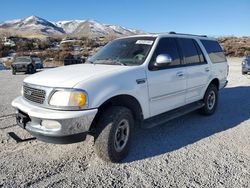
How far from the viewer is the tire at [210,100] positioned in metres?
6.32

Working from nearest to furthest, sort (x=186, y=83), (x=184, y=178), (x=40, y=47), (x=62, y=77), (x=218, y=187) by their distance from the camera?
1. (x=218, y=187)
2. (x=184, y=178)
3. (x=62, y=77)
4. (x=186, y=83)
5. (x=40, y=47)

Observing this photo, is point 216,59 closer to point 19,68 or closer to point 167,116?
point 167,116

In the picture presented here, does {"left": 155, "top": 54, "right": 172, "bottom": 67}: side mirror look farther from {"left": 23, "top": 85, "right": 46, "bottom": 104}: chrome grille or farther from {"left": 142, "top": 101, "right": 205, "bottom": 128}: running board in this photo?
{"left": 23, "top": 85, "right": 46, "bottom": 104}: chrome grille

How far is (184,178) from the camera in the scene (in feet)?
11.5

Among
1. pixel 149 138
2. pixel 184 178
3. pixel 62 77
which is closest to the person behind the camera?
pixel 184 178

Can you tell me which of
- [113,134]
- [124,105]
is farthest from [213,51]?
[113,134]

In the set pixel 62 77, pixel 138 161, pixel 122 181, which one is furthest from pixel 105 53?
pixel 122 181

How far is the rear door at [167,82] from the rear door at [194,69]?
229 mm

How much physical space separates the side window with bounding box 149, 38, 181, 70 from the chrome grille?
1929 mm

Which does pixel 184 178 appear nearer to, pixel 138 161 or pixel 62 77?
pixel 138 161

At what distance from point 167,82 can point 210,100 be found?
236 cm

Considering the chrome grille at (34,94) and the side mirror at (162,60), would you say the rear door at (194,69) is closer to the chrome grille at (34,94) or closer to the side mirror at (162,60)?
the side mirror at (162,60)

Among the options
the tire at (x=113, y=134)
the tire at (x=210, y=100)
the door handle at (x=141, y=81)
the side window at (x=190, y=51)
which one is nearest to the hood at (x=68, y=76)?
the door handle at (x=141, y=81)

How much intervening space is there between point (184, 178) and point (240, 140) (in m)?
1.93
